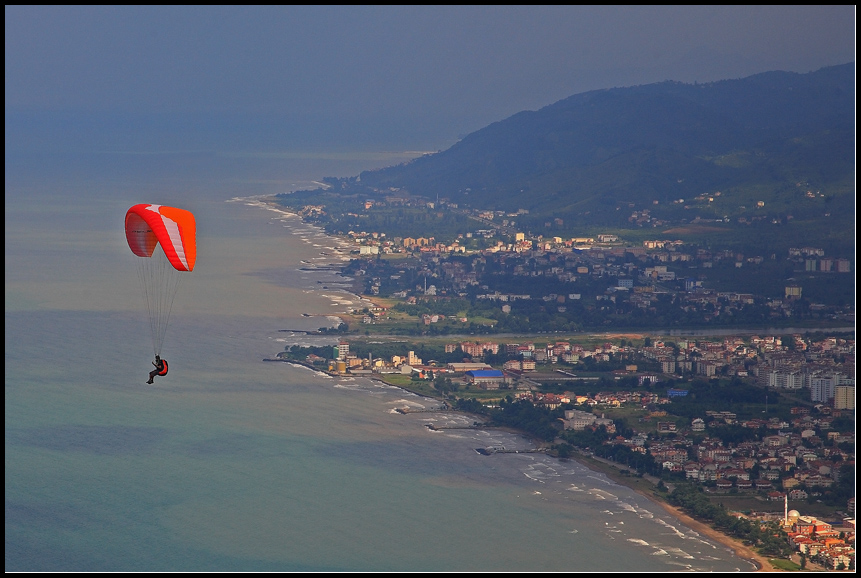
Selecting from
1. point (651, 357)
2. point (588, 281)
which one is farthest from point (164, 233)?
point (588, 281)

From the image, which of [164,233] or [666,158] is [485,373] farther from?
[666,158]

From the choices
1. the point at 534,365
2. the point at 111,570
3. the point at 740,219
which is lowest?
the point at 111,570

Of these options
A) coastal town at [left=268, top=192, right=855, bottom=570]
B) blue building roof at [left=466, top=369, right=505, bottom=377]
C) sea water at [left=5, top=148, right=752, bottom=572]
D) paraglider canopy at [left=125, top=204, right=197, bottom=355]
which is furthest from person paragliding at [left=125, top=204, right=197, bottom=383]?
blue building roof at [left=466, top=369, right=505, bottom=377]

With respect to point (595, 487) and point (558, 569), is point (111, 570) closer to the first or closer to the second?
point (558, 569)

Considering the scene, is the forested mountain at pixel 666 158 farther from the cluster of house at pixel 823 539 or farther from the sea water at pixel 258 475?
the cluster of house at pixel 823 539

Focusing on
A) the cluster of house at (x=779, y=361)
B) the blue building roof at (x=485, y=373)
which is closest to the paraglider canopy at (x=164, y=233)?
the blue building roof at (x=485, y=373)

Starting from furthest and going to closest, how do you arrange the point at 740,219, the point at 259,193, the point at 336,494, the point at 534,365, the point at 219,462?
the point at 259,193
the point at 740,219
the point at 534,365
the point at 219,462
the point at 336,494

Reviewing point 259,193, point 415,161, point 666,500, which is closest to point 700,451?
point 666,500
